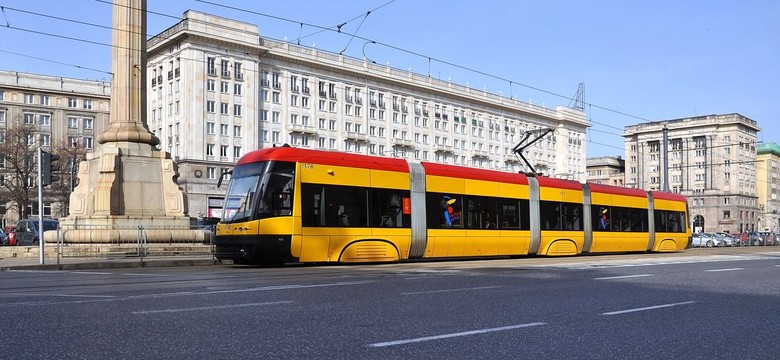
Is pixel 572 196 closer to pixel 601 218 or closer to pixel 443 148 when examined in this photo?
pixel 601 218

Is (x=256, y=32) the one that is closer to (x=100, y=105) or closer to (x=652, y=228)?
(x=100, y=105)

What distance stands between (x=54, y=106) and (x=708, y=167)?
9493 centimetres

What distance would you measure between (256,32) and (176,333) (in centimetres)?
7424

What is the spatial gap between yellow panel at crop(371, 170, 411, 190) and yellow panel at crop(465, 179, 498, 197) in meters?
2.65

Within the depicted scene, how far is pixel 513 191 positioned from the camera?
25.2 metres

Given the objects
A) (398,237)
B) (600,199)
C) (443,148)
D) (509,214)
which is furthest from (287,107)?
(398,237)

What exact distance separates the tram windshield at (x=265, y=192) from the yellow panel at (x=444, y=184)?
4.98 meters

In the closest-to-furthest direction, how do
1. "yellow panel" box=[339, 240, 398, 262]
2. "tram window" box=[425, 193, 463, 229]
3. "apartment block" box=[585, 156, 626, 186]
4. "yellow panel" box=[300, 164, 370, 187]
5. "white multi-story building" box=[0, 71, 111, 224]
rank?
"yellow panel" box=[300, 164, 370, 187] → "yellow panel" box=[339, 240, 398, 262] → "tram window" box=[425, 193, 463, 229] → "white multi-story building" box=[0, 71, 111, 224] → "apartment block" box=[585, 156, 626, 186]

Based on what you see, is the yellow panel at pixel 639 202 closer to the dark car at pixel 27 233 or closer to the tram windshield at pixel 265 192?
the tram windshield at pixel 265 192

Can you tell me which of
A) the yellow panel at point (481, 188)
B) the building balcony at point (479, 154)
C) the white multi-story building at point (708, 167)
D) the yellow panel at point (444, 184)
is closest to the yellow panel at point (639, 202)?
the yellow panel at point (481, 188)

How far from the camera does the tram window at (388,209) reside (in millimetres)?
20406

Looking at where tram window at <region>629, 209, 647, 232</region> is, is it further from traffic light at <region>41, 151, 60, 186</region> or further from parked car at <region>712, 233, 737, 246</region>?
parked car at <region>712, 233, 737, 246</region>

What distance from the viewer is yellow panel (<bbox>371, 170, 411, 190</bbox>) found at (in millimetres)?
20609

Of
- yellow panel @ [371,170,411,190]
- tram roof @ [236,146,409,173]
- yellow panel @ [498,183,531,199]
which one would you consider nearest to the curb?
tram roof @ [236,146,409,173]
